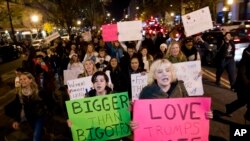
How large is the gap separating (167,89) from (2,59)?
88.5 feet

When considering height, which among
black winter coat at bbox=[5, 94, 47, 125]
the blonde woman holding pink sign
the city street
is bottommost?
the city street

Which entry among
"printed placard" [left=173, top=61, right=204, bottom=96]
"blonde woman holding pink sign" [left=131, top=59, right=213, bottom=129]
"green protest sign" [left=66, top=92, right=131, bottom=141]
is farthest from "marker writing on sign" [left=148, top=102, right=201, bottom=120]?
"printed placard" [left=173, top=61, right=204, bottom=96]

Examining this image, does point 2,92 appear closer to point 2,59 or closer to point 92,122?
point 92,122

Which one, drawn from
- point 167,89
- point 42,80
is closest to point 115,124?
point 167,89

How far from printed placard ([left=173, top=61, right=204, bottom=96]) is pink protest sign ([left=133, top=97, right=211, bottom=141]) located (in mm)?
3333

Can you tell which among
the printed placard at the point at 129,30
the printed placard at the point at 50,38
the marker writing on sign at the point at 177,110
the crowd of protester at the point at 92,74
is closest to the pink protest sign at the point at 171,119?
the marker writing on sign at the point at 177,110

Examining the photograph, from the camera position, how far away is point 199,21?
803 cm

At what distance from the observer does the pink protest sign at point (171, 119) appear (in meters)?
3.66

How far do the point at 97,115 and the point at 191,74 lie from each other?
140 inches

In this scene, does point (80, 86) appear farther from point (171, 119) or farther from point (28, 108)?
point (171, 119)

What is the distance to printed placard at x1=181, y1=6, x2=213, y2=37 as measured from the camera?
314 inches

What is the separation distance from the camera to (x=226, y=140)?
18.9 ft

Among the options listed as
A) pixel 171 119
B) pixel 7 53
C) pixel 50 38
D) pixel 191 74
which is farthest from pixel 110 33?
pixel 7 53

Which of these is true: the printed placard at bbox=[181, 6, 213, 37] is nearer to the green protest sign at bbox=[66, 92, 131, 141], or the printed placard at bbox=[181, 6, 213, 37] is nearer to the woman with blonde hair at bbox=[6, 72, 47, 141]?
the woman with blonde hair at bbox=[6, 72, 47, 141]
